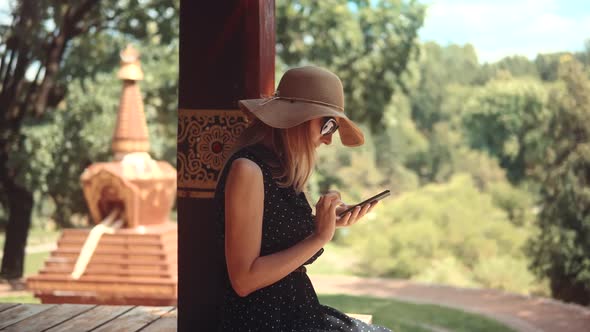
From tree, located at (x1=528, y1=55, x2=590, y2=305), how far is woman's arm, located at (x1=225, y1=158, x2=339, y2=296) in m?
8.15

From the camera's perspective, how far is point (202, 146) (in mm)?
2463

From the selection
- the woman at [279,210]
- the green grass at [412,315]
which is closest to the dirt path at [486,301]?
the green grass at [412,315]

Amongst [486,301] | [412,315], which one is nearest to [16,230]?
[412,315]

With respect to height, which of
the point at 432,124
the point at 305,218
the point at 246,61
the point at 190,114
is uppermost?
the point at 432,124

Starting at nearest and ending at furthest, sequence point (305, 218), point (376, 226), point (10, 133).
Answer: point (305, 218), point (10, 133), point (376, 226)

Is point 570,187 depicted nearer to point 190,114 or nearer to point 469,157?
point 190,114

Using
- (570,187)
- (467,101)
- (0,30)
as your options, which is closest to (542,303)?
(570,187)

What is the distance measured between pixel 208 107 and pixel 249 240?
2.73ft

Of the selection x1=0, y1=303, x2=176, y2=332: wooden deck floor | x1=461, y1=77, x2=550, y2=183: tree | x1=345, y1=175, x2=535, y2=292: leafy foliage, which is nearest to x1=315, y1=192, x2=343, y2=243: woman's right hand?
x1=0, y1=303, x2=176, y2=332: wooden deck floor

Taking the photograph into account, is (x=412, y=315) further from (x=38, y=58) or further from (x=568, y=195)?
(x=38, y=58)

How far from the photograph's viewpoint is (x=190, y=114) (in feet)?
8.05

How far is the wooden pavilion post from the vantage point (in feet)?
7.92

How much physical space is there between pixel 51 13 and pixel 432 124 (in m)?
14.1

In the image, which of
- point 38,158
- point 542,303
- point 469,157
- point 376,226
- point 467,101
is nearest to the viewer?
point 542,303
